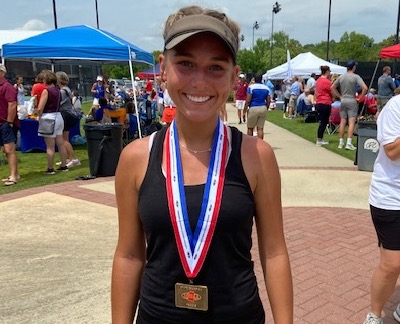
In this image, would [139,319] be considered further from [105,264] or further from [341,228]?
[341,228]

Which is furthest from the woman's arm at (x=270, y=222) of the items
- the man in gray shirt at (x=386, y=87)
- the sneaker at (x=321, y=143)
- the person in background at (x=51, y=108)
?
the man in gray shirt at (x=386, y=87)

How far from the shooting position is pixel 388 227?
262 centimetres

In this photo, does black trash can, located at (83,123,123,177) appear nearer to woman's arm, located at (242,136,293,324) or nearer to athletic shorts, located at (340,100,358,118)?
athletic shorts, located at (340,100,358,118)

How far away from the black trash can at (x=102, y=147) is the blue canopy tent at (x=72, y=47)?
134cm

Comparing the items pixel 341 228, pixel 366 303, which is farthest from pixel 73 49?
pixel 366 303

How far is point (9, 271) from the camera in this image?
3.87 meters

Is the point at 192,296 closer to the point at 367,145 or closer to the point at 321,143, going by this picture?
the point at 367,145

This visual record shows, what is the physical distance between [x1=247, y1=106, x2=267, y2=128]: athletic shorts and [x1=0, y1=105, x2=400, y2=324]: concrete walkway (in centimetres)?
254

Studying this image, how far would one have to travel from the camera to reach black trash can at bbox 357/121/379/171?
7438 millimetres

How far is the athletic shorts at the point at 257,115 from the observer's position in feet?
31.5

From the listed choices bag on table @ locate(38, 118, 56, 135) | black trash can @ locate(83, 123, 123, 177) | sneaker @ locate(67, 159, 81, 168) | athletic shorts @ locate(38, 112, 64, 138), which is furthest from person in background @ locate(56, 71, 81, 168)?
black trash can @ locate(83, 123, 123, 177)

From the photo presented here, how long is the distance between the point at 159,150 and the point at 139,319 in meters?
0.59

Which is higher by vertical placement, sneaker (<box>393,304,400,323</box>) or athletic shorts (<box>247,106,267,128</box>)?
athletic shorts (<box>247,106,267,128</box>)

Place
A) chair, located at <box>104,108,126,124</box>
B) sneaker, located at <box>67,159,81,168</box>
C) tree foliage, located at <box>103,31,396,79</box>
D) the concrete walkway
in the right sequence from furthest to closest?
tree foliage, located at <box>103,31,396,79</box>
chair, located at <box>104,108,126,124</box>
sneaker, located at <box>67,159,81,168</box>
the concrete walkway
